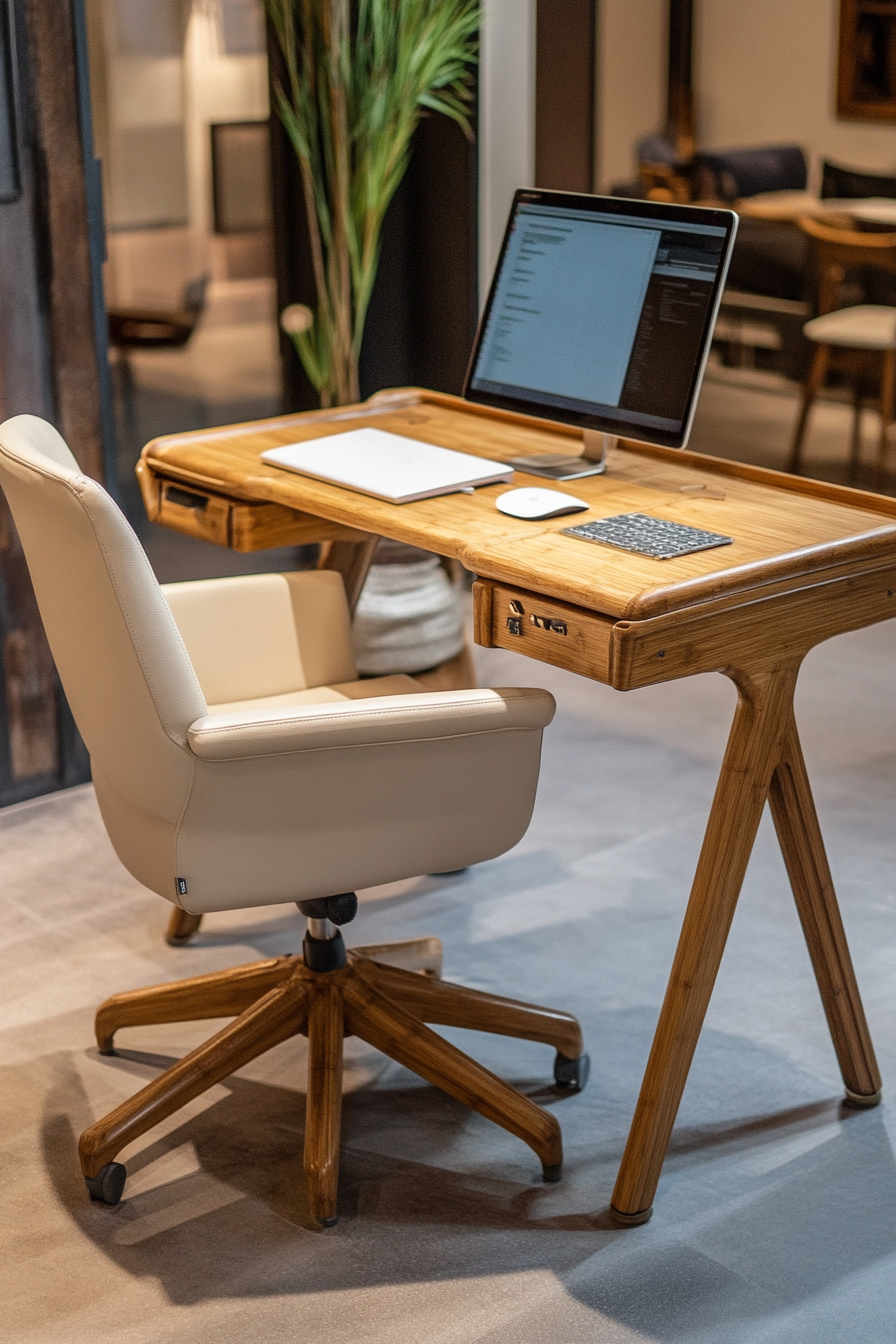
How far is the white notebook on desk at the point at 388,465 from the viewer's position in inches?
93.5

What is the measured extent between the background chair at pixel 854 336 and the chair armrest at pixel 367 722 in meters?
3.95

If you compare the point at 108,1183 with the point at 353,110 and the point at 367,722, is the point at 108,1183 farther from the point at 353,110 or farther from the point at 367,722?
the point at 353,110

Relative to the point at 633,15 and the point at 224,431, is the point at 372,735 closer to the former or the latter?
the point at 224,431

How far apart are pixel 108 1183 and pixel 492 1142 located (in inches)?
21.6

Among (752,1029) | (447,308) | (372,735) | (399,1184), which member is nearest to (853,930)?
(752,1029)

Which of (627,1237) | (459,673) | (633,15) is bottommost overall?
(627,1237)

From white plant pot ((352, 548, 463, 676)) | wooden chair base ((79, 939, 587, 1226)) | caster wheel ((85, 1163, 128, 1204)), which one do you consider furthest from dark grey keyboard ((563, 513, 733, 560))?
white plant pot ((352, 548, 463, 676))

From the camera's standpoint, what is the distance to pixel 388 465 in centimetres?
249

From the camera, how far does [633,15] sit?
8.63m

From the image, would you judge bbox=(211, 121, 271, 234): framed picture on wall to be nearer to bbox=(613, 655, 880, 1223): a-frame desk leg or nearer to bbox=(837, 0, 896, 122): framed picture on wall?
bbox=(613, 655, 880, 1223): a-frame desk leg

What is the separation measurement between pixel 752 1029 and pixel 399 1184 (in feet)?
2.22

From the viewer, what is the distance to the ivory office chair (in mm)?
1979

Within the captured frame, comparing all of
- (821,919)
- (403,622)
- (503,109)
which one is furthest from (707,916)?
(503,109)

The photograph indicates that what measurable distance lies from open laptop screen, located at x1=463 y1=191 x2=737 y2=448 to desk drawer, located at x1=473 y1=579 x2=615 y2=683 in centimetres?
44
